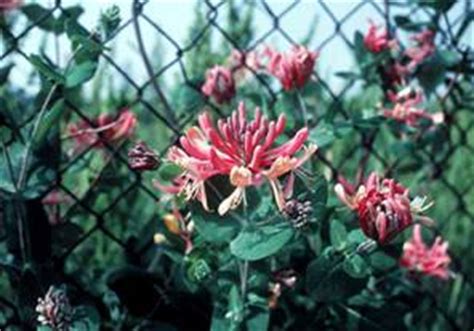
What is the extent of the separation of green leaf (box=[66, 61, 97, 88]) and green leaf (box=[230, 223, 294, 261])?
0.70 feet

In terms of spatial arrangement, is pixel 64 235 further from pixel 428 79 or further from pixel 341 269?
pixel 428 79

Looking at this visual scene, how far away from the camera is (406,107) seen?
4.37 ft

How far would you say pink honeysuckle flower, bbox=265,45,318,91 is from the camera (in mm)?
1166

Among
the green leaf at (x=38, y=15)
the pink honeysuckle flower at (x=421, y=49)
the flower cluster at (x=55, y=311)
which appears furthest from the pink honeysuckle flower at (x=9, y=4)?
the pink honeysuckle flower at (x=421, y=49)

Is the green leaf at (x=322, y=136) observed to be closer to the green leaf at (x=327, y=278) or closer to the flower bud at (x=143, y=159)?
the green leaf at (x=327, y=278)

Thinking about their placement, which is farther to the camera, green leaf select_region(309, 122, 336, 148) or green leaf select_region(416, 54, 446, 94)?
green leaf select_region(416, 54, 446, 94)

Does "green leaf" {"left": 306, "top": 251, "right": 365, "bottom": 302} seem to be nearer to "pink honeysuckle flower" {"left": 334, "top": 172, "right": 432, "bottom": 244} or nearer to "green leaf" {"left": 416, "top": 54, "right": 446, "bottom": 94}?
"pink honeysuckle flower" {"left": 334, "top": 172, "right": 432, "bottom": 244}

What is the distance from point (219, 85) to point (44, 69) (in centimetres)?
31

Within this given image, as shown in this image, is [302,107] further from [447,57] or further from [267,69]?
[447,57]

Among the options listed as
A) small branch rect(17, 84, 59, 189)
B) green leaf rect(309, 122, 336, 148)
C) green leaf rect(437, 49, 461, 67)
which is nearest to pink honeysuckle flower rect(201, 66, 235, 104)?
green leaf rect(309, 122, 336, 148)

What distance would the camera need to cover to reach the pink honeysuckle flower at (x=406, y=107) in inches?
52.2

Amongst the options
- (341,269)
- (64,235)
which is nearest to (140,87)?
(64,235)

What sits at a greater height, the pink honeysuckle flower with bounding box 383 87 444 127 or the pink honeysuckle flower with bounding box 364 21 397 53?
the pink honeysuckle flower with bounding box 364 21 397 53

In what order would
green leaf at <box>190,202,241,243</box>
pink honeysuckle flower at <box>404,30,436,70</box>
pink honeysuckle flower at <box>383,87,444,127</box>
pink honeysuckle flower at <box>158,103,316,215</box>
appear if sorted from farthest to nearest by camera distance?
pink honeysuckle flower at <box>404,30,436,70</box>, pink honeysuckle flower at <box>383,87,444,127</box>, green leaf at <box>190,202,241,243</box>, pink honeysuckle flower at <box>158,103,316,215</box>
